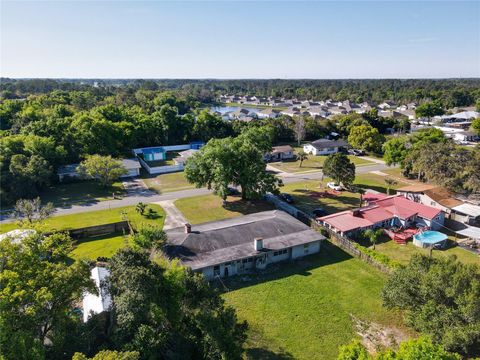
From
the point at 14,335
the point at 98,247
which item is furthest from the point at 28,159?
the point at 14,335

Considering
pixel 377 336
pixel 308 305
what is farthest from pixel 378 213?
pixel 377 336

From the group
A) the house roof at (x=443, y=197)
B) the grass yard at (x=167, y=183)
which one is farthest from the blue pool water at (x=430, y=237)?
the grass yard at (x=167, y=183)

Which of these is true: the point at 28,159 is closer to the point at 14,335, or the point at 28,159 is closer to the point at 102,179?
the point at 102,179

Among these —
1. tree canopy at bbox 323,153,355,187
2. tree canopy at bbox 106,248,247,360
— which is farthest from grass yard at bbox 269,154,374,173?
tree canopy at bbox 106,248,247,360

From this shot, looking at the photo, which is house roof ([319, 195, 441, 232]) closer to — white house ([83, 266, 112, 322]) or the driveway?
the driveway

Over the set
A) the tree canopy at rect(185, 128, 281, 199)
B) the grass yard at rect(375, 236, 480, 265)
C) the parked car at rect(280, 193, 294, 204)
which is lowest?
the grass yard at rect(375, 236, 480, 265)

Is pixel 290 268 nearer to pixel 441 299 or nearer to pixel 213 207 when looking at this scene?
pixel 441 299
